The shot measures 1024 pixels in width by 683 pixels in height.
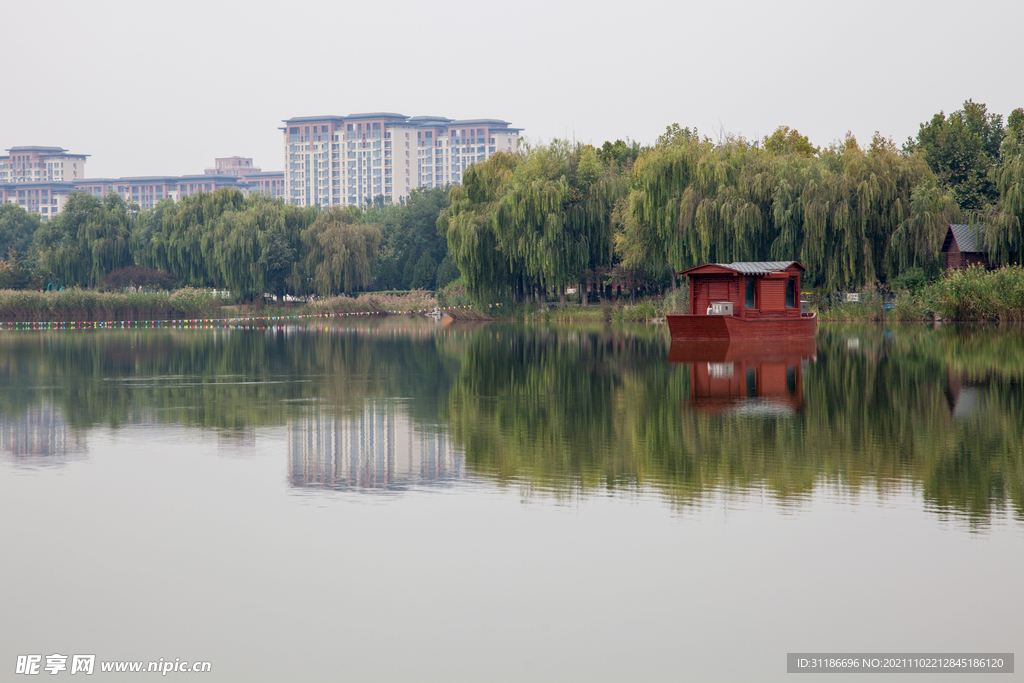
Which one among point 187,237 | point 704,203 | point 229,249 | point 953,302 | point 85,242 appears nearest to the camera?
point 953,302

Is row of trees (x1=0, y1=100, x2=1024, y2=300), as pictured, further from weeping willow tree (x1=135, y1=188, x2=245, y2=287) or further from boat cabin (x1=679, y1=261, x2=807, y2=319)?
boat cabin (x1=679, y1=261, x2=807, y2=319)

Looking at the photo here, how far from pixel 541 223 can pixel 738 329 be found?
20485 millimetres

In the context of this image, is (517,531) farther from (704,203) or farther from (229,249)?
(229,249)

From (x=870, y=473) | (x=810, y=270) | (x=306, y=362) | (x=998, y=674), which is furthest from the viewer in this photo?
(x=810, y=270)

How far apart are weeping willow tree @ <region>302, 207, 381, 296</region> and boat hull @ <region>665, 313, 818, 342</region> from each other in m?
39.2

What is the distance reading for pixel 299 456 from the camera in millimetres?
11805

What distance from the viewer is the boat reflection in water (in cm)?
1566

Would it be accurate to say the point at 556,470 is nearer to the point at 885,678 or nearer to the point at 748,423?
the point at 748,423

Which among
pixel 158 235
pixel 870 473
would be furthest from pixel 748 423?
pixel 158 235

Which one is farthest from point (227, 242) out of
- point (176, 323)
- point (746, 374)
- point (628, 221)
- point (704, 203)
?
point (746, 374)

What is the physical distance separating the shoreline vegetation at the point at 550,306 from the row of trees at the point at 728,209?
119 centimetres

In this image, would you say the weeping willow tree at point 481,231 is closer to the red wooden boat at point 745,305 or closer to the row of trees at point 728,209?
the row of trees at point 728,209

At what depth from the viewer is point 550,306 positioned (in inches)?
2152

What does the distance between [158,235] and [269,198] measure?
8534 millimetres
